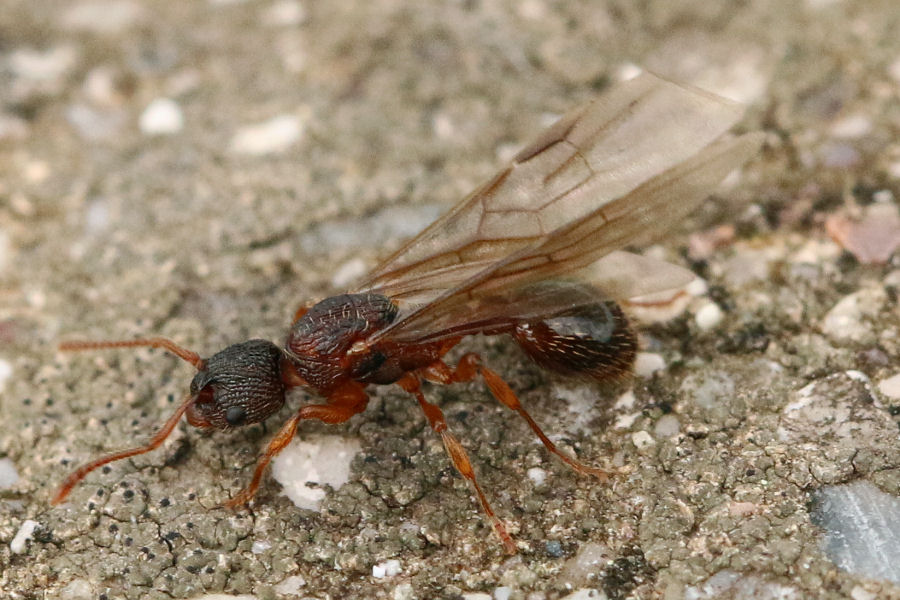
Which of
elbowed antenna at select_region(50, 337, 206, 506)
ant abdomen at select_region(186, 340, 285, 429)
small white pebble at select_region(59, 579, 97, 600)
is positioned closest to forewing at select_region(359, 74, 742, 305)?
ant abdomen at select_region(186, 340, 285, 429)

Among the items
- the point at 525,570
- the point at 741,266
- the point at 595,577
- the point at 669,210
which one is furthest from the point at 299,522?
the point at 741,266

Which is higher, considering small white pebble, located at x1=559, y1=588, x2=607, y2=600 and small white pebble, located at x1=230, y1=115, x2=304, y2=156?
small white pebble, located at x1=230, y1=115, x2=304, y2=156

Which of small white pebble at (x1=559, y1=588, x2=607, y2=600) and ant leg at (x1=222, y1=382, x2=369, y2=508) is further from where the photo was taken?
ant leg at (x1=222, y1=382, x2=369, y2=508)

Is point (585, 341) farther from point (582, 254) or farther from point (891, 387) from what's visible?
point (891, 387)

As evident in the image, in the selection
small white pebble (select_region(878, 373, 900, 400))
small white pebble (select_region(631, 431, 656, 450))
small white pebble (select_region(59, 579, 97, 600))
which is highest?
small white pebble (select_region(59, 579, 97, 600))

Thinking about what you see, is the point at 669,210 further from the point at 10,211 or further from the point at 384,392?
the point at 10,211

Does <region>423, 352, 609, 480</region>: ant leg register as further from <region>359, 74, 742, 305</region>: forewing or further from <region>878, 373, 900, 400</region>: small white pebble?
<region>878, 373, 900, 400</region>: small white pebble

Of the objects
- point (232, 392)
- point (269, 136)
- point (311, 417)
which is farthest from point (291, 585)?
point (269, 136)

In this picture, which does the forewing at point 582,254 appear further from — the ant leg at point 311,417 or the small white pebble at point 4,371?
the small white pebble at point 4,371
